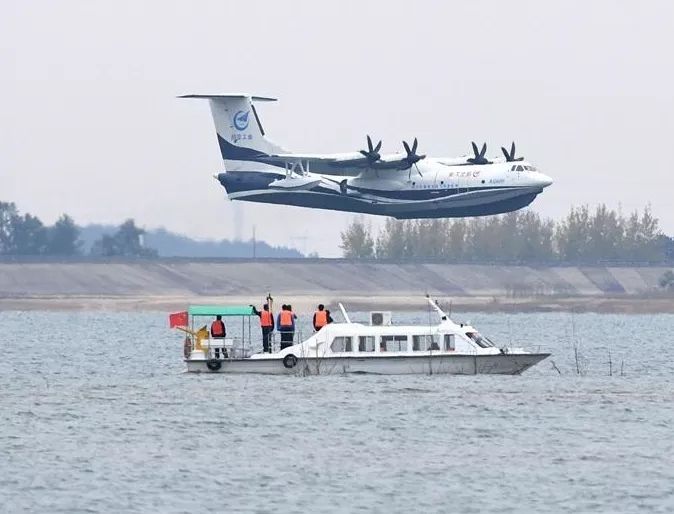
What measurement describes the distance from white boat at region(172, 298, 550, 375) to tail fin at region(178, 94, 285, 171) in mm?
77212

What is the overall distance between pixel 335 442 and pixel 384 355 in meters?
14.4

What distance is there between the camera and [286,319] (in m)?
69.8

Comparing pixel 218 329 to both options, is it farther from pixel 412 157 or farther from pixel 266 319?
pixel 412 157

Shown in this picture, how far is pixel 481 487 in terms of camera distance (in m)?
46.4

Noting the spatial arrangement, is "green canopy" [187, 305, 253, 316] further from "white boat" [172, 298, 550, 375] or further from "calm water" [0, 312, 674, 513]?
"calm water" [0, 312, 674, 513]

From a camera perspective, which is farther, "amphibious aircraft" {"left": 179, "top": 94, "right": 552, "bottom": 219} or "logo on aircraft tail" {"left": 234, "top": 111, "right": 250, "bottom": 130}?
"logo on aircraft tail" {"left": 234, "top": 111, "right": 250, "bottom": 130}

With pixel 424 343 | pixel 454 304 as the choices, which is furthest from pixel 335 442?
pixel 454 304

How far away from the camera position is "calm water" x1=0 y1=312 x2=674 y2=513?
148 feet

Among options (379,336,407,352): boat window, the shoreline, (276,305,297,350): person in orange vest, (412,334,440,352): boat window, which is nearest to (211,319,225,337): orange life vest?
(276,305,297,350): person in orange vest

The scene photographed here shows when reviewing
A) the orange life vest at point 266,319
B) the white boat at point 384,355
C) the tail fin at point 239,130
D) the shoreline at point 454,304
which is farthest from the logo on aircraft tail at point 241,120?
the white boat at point 384,355

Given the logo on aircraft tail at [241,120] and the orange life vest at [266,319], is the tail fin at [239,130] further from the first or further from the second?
the orange life vest at [266,319]

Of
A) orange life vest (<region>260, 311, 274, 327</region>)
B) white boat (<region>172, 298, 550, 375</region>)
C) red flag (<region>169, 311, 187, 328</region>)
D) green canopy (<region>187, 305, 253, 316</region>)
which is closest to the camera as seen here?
white boat (<region>172, 298, 550, 375</region>)

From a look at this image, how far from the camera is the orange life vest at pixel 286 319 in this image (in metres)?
69.8

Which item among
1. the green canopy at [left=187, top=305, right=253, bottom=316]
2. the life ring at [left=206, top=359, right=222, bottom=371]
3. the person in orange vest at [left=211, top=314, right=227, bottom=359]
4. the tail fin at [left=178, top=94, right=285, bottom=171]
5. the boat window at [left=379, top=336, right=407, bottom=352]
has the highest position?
the tail fin at [left=178, top=94, right=285, bottom=171]
